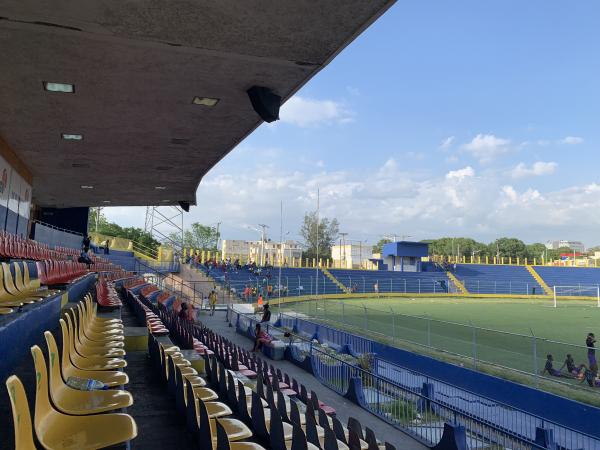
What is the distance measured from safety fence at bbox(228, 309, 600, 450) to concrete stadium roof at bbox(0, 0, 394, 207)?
5882mm

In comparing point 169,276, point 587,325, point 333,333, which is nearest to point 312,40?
point 333,333

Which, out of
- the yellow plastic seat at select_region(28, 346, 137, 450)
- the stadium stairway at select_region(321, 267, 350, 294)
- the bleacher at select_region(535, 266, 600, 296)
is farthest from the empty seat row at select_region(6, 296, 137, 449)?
the bleacher at select_region(535, 266, 600, 296)

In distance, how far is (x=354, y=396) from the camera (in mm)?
9602

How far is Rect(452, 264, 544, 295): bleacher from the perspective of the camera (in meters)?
48.8

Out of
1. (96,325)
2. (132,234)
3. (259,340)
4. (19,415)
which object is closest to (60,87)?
(96,325)

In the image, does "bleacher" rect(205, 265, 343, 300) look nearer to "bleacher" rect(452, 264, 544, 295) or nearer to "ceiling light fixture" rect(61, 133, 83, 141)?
"bleacher" rect(452, 264, 544, 295)

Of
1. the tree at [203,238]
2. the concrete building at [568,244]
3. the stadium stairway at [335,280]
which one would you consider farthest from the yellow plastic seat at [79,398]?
the concrete building at [568,244]

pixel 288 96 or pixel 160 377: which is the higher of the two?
pixel 288 96

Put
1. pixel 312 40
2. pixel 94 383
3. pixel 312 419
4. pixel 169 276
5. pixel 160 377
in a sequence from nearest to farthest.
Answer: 1. pixel 94 383
2. pixel 312 419
3. pixel 160 377
4. pixel 312 40
5. pixel 169 276

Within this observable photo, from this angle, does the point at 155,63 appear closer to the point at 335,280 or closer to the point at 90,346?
Answer: the point at 90,346

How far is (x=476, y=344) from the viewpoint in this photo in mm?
12445

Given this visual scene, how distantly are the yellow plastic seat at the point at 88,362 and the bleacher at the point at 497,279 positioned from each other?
5007 centimetres

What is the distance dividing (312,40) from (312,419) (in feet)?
15.1

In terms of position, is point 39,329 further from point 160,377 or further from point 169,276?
point 169,276
